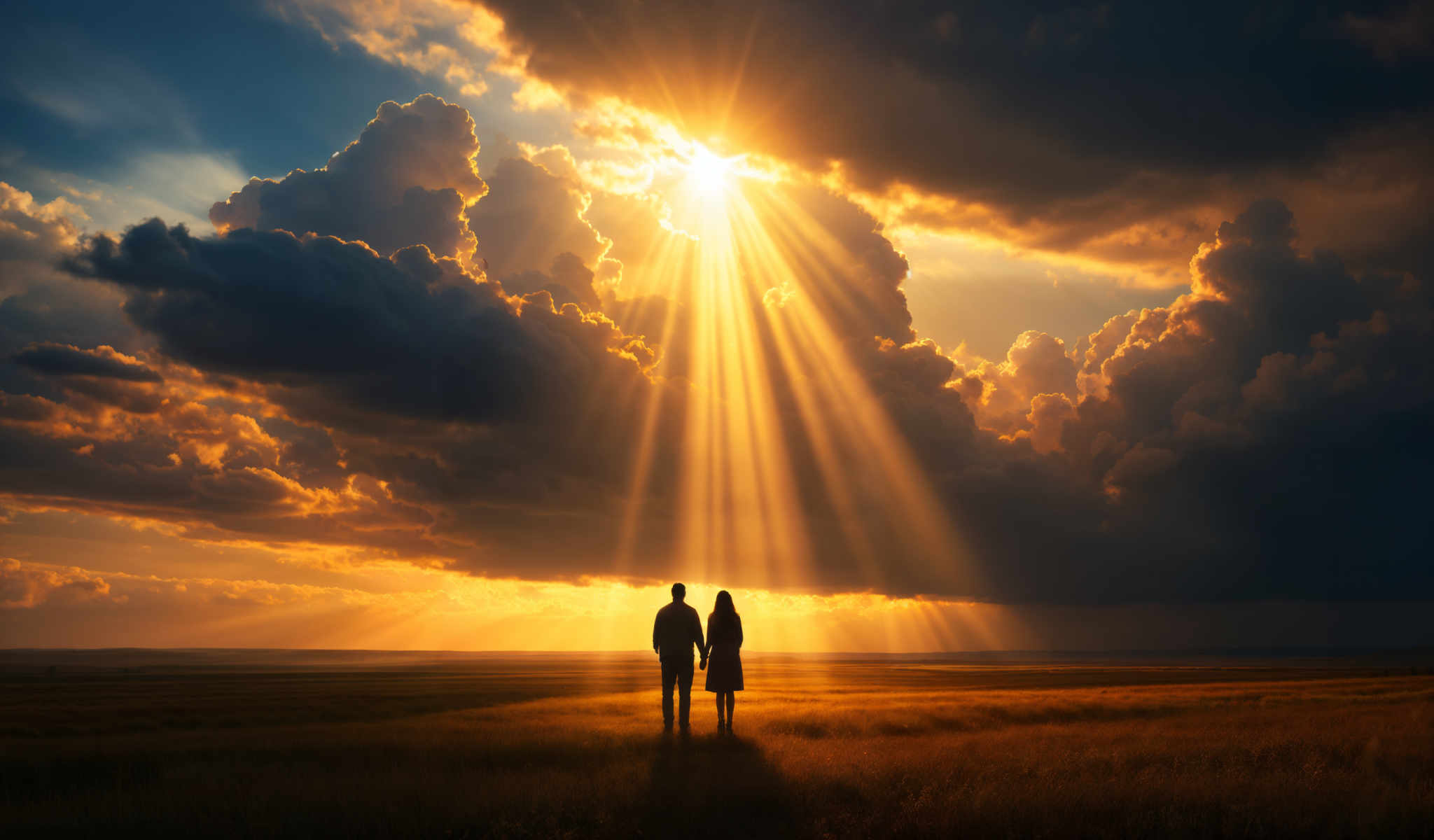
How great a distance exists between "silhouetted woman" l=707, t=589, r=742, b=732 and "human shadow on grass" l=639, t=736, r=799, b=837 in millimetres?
3084

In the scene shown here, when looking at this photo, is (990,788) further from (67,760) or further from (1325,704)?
(1325,704)

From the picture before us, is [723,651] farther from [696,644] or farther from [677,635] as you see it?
[677,635]

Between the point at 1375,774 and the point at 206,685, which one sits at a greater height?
the point at 1375,774

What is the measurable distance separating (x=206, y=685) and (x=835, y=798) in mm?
86003

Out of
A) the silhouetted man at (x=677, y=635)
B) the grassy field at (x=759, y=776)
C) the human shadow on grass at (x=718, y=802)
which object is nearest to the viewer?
the grassy field at (x=759, y=776)

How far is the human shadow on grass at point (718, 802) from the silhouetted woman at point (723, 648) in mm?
3084

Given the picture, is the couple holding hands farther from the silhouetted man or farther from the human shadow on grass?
the human shadow on grass

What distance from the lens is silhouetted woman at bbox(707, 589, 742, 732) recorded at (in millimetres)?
16828

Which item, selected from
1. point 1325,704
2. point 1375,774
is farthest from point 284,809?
point 1325,704

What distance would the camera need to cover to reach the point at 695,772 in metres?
12.8

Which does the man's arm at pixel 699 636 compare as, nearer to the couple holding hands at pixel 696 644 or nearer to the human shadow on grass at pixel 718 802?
the couple holding hands at pixel 696 644

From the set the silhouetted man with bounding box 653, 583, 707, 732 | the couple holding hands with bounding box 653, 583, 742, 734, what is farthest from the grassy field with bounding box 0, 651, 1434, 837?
the silhouetted man with bounding box 653, 583, 707, 732

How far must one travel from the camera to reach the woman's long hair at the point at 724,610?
1686cm

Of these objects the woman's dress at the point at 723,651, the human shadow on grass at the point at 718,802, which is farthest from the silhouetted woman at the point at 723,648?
the human shadow on grass at the point at 718,802
